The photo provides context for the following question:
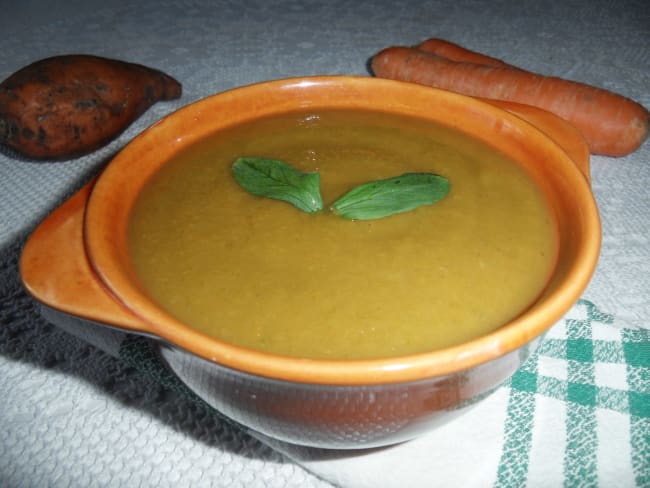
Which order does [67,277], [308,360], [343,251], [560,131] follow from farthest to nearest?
[560,131], [343,251], [67,277], [308,360]

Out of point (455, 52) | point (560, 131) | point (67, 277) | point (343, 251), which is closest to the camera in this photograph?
point (67, 277)

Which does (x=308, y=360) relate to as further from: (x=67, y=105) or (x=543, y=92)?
(x=543, y=92)

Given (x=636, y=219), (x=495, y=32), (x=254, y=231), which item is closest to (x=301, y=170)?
(x=254, y=231)

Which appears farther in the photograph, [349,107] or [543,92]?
[543,92]

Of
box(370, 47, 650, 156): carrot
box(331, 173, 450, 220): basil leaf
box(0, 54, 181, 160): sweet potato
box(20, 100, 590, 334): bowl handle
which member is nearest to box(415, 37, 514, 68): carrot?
box(370, 47, 650, 156): carrot

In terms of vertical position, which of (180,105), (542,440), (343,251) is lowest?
(180,105)

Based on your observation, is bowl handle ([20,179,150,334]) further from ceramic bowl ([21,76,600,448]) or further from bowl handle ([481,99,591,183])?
bowl handle ([481,99,591,183])

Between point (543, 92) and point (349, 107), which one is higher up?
point (349, 107)

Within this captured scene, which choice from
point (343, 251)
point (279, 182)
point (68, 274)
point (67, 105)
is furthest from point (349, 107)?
point (67, 105)
